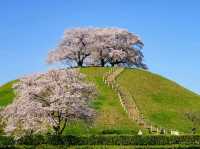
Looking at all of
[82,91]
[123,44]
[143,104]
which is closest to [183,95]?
[143,104]

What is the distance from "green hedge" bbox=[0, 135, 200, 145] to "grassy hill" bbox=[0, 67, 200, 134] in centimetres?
618

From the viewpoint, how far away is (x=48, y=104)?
6550 cm

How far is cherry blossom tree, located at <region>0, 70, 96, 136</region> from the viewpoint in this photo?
208 feet

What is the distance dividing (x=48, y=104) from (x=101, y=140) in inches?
→ 350

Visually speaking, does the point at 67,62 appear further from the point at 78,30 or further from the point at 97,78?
the point at 97,78

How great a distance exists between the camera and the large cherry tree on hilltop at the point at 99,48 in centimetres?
12019

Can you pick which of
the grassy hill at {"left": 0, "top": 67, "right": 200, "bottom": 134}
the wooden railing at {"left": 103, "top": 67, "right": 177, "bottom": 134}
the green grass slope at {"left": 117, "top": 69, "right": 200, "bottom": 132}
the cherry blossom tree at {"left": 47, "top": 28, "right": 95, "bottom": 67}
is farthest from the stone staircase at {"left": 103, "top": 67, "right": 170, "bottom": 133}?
the cherry blossom tree at {"left": 47, "top": 28, "right": 95, "bottom": 67}

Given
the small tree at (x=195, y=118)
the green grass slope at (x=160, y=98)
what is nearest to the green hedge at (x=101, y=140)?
the green grass slope at (x=160, y=98)

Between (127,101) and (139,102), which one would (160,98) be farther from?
(127,101)

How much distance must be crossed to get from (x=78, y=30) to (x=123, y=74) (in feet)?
69.0

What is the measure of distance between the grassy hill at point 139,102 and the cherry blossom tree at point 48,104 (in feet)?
12.9

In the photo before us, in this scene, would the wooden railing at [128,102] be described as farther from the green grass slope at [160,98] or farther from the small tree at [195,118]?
the small tree at [195,118]

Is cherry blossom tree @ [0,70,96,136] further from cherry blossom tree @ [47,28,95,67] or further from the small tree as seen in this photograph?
cherry blossom tree @ [47,28,95,67]

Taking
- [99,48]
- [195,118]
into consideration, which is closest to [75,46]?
[99,48]
